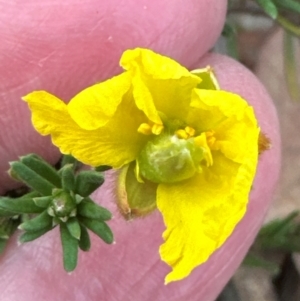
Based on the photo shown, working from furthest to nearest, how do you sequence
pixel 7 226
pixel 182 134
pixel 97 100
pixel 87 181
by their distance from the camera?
1. pixel 7 226
2. pixel 87 181
3. pixel 182 134
4. pixel 97 100

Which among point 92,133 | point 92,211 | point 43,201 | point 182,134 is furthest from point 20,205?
point 182,134

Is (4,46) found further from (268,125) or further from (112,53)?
(268,125)

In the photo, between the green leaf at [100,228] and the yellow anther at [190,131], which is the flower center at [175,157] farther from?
the green leaf at [100,228]

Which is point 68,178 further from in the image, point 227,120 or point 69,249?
point 227,120

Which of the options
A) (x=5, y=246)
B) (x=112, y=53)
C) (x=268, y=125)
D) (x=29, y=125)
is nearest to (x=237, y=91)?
(x=268, y=125)

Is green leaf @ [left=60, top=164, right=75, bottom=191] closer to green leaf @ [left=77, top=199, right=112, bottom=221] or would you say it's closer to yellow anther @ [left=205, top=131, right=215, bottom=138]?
green leaf @ [left=77, top=199, right=112, bottom=221]

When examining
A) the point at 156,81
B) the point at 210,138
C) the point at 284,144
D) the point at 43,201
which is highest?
the point at 156,81
